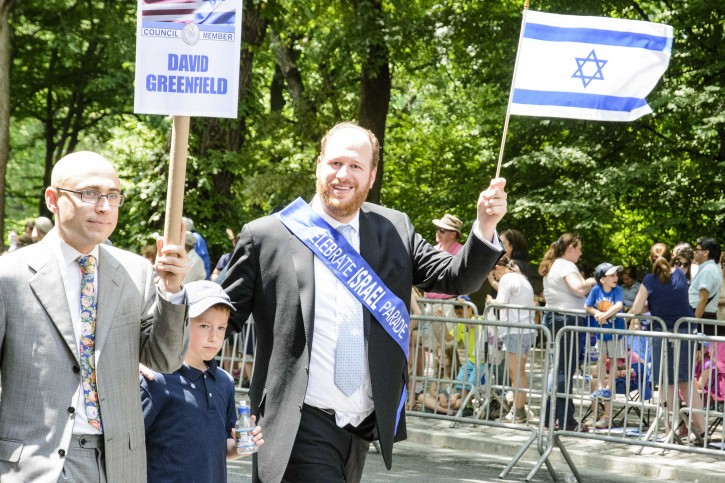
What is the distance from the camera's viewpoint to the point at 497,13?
73.9 ft

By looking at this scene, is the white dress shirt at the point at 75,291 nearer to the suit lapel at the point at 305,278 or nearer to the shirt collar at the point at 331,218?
the suit lapel at the point at 305,278

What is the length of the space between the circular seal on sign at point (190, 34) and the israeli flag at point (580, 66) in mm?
2521

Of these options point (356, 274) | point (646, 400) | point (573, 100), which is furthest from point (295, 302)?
point (646, 400)

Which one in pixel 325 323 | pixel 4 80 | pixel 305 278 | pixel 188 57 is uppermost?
pixel 4 80

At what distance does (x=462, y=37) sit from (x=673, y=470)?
45.3ft

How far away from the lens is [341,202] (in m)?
4.62

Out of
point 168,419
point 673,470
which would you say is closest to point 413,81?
point 673,470

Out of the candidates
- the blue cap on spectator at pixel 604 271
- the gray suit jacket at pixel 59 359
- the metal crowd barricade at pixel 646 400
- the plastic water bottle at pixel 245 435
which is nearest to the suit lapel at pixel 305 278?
the plastic water bottle at pixel 245 435

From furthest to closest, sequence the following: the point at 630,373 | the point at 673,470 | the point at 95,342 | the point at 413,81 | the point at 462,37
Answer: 1. the point at 413,81
2. the point at 462,37
3. the point at 630,373
4. the point at 673,470
5. the point at 95,342

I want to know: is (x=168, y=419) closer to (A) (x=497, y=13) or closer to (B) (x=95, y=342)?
(B) (x=95, y=342)

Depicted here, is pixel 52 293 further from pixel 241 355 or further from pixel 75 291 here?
pixel 241 355

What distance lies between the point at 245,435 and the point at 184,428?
230 mm

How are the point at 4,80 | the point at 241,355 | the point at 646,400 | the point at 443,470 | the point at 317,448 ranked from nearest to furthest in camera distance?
the point at 317,448
the point at 443,470
the point at 646,400
the point at 4,80
the point at 241,355

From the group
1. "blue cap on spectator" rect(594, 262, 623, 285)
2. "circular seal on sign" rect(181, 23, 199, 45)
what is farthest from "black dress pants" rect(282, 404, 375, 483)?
"blue cap on spectator" rect(594, 262, 623, 285)
